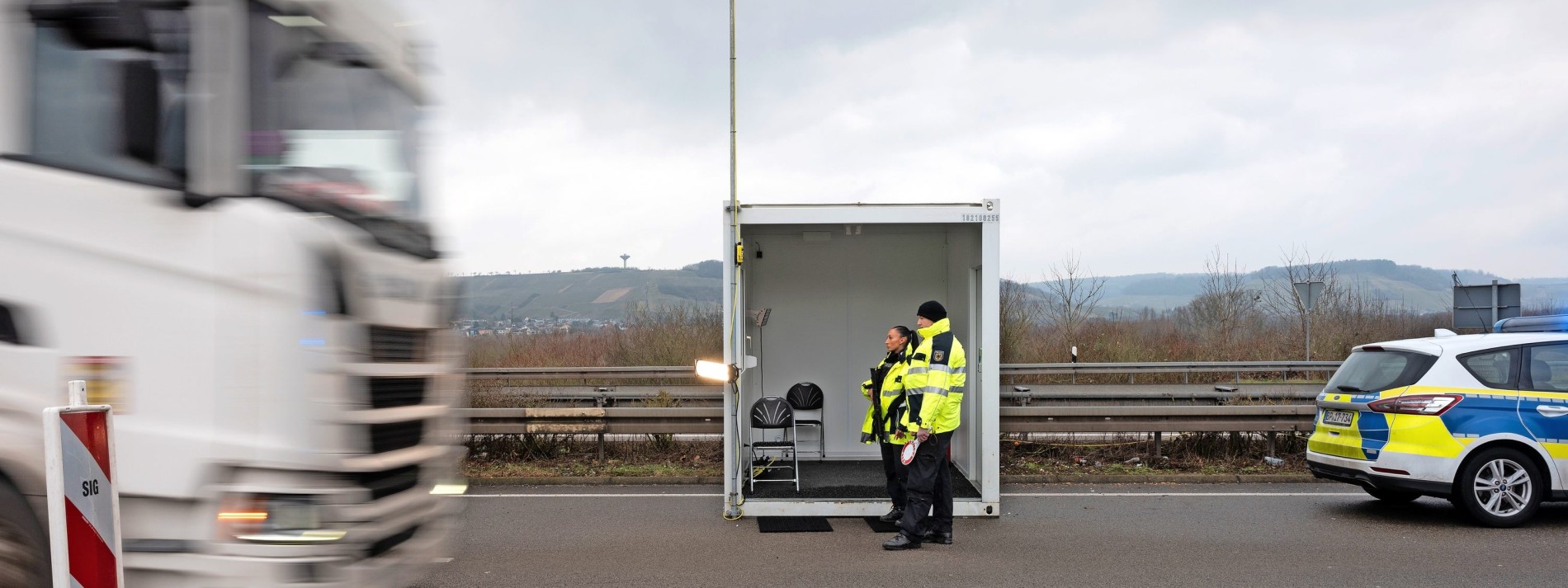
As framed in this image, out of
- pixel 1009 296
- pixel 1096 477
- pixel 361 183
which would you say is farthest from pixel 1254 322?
pixel 361 183

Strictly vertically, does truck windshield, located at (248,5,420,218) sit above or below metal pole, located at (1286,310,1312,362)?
above

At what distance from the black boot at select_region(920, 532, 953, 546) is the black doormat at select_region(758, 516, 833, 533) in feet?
2.56

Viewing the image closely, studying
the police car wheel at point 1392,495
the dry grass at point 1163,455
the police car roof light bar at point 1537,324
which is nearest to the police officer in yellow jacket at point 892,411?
the dry grass at point 1163,455

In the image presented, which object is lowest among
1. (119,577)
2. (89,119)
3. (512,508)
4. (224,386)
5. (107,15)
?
(512,508)

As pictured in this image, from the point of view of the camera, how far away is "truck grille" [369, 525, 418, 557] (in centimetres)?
381

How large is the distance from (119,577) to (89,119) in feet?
5.13

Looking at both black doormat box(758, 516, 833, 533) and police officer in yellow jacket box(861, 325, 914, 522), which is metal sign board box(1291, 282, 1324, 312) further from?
black doormat box(758, 516, 833, 533)

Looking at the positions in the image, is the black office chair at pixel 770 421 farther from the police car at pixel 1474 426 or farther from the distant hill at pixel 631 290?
the distant hill at pixel 631 290

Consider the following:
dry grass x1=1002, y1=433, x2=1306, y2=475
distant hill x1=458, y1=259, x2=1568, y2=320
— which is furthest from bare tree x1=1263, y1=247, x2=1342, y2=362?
dry grass x1=1002, y1=433, x2=1306, y2=475

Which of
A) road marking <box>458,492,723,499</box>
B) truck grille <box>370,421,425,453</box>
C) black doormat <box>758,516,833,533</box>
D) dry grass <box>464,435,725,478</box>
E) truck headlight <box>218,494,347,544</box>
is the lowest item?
black doormat <box>758,516,833,533</box>

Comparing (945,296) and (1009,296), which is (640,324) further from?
(945,296)

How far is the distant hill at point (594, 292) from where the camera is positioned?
69.7 feet

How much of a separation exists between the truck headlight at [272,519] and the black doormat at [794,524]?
449cm

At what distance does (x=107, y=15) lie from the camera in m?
3.57
